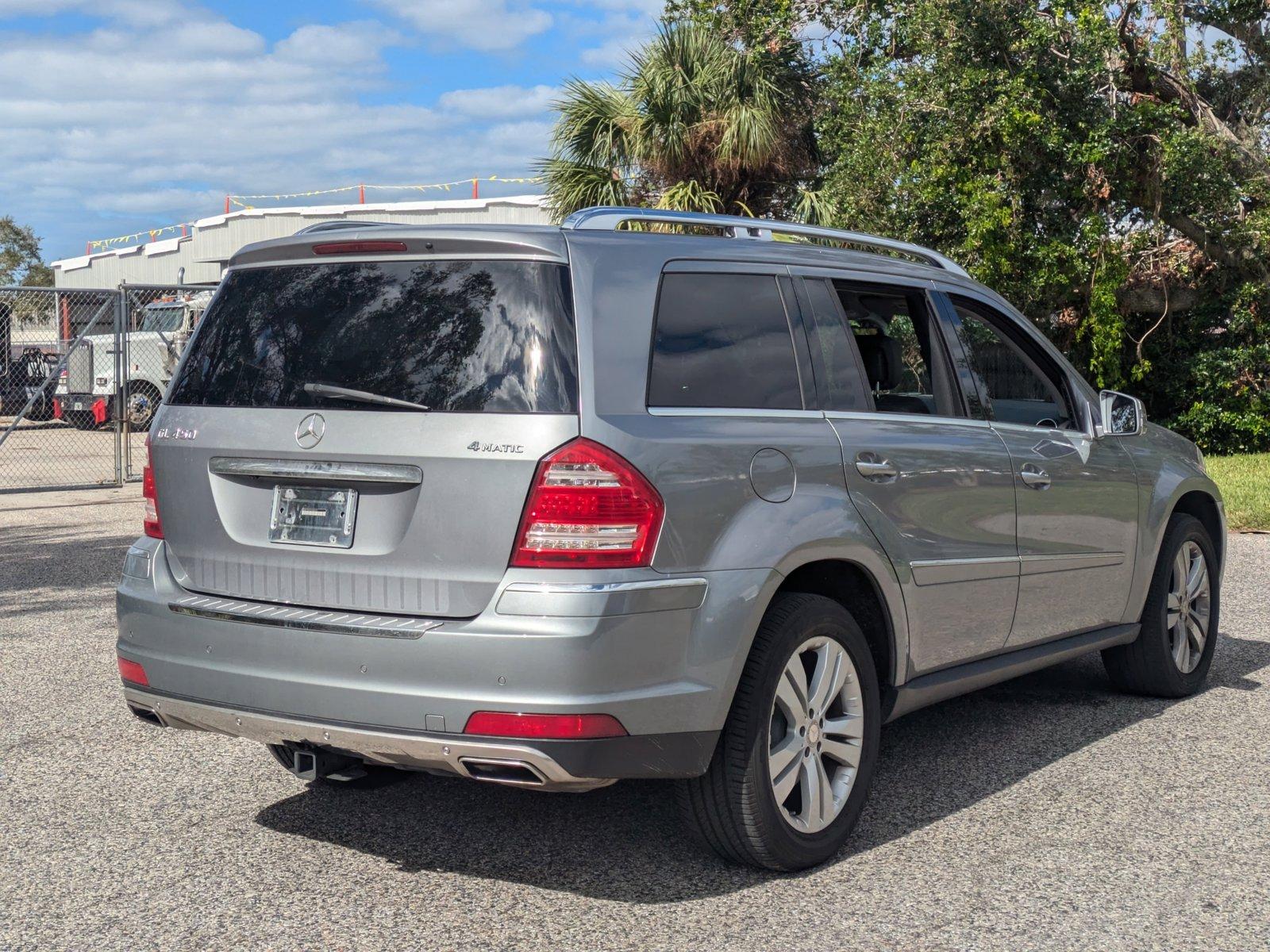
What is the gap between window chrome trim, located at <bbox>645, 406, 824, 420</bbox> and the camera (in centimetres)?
386

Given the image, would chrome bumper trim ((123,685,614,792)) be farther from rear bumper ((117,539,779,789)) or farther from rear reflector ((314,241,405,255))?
rear reflector ((314,241,405,255))

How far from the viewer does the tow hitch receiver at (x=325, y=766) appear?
4.08 meters

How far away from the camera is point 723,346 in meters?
4.18

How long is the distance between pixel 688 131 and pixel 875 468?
15591 millimetres

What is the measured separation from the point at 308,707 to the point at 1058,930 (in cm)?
208

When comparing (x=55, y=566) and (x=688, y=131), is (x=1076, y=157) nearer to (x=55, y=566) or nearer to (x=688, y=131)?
(x=688, y=131)

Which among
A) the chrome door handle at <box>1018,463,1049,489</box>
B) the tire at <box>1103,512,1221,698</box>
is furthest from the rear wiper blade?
the tire at <box>1103,512,1221,698</box>

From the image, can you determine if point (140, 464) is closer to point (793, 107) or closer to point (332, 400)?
point (793, 107)

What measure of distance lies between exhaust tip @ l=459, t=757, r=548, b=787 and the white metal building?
22005 millimetres

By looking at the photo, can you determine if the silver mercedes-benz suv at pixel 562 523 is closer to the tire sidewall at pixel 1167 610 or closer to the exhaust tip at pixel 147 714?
the exhaust tip at pixel 147 714

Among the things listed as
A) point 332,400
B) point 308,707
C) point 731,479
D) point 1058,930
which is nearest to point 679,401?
point 731,479

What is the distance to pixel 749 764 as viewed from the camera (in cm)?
392

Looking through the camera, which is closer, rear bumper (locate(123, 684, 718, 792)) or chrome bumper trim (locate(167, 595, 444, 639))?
rear bumper (locate(123, 684, 718, 792))

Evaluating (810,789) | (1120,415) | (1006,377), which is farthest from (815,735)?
(1120,415)
